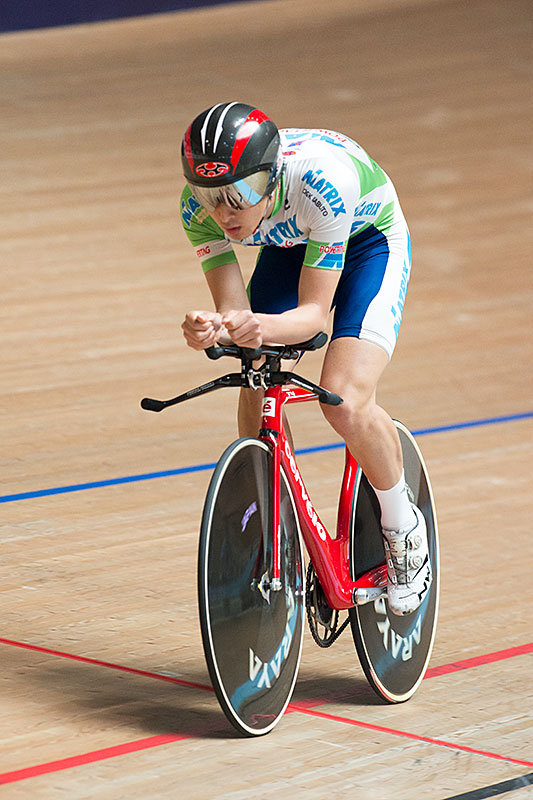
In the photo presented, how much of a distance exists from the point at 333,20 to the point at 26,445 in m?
6.44

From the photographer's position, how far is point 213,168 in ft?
6.72

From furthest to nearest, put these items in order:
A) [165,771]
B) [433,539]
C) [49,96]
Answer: [49,96]
[433,539]
[165,771]

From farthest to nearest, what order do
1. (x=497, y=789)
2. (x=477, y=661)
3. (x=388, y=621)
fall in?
(x=477, y=661) → (x=388, y=621) → (x=497, y=789)

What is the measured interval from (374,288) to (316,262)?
8.3 inches

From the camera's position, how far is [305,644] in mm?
2762

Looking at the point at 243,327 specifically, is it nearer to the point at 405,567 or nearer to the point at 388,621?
the point at 405,567

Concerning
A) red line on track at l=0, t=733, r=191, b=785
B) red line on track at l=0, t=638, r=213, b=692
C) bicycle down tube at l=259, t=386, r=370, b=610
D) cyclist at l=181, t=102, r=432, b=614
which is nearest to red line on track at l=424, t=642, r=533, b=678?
cyclist at l=181, t=102, r=432, b=614

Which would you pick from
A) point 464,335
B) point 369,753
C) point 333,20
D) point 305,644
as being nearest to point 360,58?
point 333,20

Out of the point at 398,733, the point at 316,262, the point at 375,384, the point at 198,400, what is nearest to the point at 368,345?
the point at 375,384

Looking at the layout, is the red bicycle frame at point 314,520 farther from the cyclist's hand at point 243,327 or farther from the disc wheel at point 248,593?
the cyclist's hand at point 243,327

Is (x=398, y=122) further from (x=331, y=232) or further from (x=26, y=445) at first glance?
(x=331, y=232)

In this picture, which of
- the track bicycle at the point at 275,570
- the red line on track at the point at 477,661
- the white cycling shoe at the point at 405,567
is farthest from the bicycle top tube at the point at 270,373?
the red line on track at the point at 477,661

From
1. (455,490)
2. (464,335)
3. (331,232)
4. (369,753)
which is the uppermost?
(331,232)

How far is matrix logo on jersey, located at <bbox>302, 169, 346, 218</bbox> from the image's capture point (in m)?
2.17
